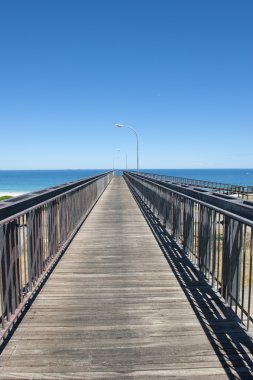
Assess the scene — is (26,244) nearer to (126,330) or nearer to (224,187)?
(126,330)

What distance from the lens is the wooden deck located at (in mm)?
3188

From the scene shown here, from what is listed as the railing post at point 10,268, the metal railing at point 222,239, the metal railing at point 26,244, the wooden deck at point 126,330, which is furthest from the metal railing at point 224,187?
the railing post at point 10,268

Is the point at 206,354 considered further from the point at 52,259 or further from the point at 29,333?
the point at 52,259

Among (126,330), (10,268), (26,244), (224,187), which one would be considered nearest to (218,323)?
(126,330)

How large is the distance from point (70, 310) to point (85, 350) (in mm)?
1049

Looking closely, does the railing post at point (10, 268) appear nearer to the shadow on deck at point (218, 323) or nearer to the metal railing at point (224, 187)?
the shadow on deck at point (218, 323)

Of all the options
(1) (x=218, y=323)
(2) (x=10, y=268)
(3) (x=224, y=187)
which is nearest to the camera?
(2) (x=10, y=268)

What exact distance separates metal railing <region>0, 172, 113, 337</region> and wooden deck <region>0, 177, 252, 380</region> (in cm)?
25

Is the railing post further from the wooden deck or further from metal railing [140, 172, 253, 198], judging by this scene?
metal railing [140, 172, 253, 198]

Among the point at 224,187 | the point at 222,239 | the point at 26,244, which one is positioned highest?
the point at 222,239

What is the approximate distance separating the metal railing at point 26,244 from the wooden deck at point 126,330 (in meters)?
0.25

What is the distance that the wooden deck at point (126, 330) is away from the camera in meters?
3.19

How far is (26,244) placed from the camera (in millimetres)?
5082

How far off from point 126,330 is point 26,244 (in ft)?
6.68
